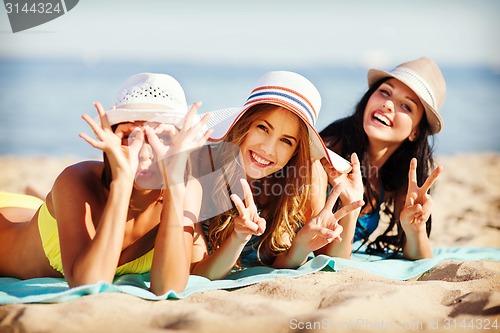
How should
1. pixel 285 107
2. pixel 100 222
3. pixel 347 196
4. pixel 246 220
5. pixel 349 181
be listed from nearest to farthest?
1. pixel 100 222
2. pixel 246 220
3. pixel 285 107
4. pixel 347 196
5. pixel 349 181

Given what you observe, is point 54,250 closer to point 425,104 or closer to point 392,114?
point 392,114

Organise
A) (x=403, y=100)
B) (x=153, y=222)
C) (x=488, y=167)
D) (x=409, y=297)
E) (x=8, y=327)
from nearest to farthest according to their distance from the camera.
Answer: (x=8, y=327), (x=409, y=297), (x=153, y=222), (x=403, y=100), (x=488, y=167)

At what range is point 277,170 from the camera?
343 cm

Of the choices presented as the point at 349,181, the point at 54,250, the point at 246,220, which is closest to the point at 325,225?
the point at 349,181

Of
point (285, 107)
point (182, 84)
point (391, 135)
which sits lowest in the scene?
point (182, 84)

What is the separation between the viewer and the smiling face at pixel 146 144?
2730 mm

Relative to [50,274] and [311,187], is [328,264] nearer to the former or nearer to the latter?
[311,187]

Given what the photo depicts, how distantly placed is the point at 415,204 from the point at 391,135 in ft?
2.69

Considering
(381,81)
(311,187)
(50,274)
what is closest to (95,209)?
(50,274)

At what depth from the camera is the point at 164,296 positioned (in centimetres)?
264

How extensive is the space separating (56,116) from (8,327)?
10314 mm

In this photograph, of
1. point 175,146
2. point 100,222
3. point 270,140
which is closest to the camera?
point 100,222

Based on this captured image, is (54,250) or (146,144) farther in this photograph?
(54,250)

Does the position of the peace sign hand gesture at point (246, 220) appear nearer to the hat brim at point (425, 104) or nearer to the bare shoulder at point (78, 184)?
the bare shoulder at point (78, 184)
